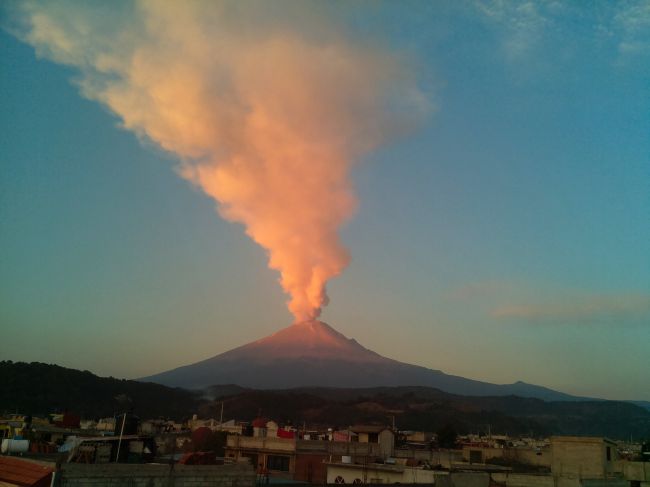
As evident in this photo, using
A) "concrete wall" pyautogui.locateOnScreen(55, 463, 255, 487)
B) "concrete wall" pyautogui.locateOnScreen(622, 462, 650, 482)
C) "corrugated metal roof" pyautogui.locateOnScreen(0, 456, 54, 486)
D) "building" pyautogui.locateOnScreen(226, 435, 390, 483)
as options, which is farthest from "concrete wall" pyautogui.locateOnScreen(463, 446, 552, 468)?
"corrugated metal roof" pyautogui.locateOnScreen(0, 456, 54, 486)

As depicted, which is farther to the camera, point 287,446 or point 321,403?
point 321,403

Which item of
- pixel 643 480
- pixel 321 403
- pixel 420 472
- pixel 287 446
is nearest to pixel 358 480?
pixel 420 472

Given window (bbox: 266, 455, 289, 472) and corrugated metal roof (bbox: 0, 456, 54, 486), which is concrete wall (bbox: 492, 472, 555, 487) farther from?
corrugated metal roof (bbox: 0, 456, 54, 486)

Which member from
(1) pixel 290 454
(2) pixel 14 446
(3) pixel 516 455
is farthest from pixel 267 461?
(2) pixel 14 446

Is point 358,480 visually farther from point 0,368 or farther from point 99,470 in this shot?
point 0,368

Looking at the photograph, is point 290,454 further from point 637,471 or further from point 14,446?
point 14,446

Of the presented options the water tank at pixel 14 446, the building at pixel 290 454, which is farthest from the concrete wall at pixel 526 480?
the water tank at pixel 14 446

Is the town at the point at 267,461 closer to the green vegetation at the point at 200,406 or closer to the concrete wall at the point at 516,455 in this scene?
the concrete wall at the point at 516,455
